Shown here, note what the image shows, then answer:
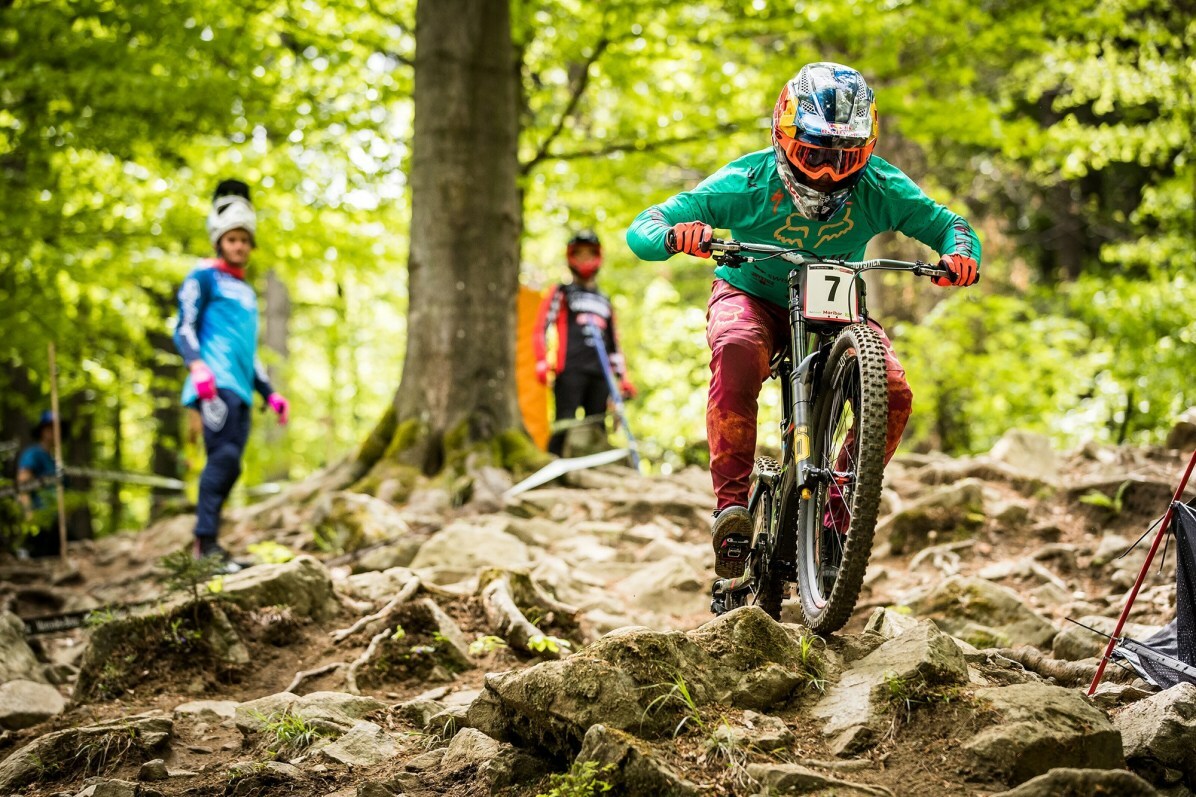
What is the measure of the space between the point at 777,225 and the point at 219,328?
14.7 ft

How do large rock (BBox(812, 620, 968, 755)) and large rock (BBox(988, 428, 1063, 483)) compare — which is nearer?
large rock (BBox(812, 620, 968, 755))

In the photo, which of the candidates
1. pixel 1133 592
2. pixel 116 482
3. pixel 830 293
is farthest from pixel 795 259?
pixel 116 482

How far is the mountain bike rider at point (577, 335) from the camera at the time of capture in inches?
403

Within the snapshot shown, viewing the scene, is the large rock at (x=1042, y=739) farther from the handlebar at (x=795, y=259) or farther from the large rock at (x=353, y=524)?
the large rock at (x=353, y=524)

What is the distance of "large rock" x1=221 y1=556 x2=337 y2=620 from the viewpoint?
5035mm

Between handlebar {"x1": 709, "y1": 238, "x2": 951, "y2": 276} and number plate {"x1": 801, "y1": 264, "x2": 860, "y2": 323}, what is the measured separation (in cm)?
4

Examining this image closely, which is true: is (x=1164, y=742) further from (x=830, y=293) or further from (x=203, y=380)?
(x=203, y=380)

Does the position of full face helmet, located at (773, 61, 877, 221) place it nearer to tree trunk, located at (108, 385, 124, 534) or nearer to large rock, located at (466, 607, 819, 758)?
large rock, located at (466, 607, 819, 758)

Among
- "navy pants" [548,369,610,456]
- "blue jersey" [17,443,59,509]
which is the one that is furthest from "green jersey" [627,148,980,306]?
"blue jersey" [17,443,59,509]

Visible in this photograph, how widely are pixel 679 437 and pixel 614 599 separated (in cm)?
754

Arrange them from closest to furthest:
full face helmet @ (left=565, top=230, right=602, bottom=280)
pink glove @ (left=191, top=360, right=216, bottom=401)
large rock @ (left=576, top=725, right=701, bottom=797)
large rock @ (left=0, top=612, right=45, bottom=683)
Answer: large rock @ (left=576, top=725, right=701, bottom=797) < large rock @ (left=0, top=612, right=45, bottom=683) < pink glove @ (left=191, top=360, right=216, bottom=401) < full face helmet @ (left=565, top=230, right=602, bottom=280)

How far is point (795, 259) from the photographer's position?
3863 mm

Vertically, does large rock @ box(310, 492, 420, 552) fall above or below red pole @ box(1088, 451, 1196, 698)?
below

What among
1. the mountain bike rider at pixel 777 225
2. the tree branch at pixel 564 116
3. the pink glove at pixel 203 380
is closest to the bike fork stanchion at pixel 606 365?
the tree branch at pixel 564 116
